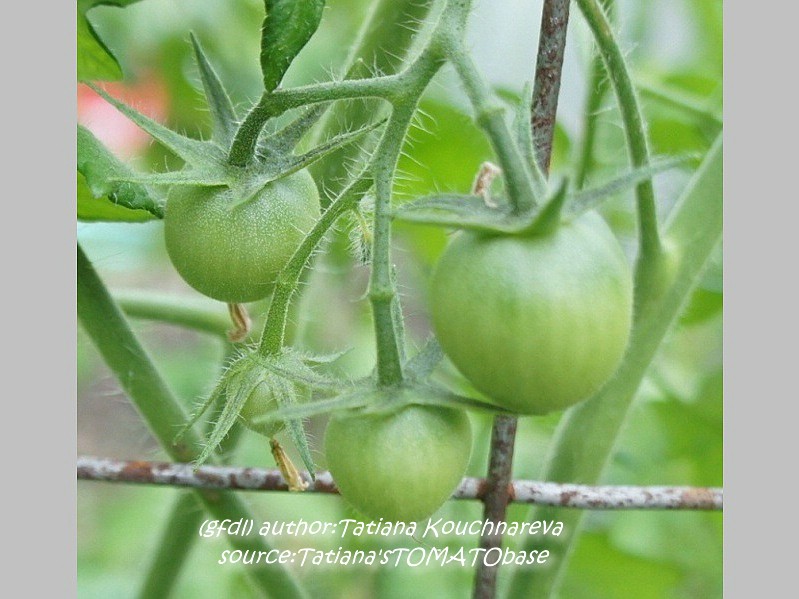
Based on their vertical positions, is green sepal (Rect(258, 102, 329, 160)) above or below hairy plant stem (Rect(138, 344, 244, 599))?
above

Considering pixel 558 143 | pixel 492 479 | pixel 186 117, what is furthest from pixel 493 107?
pixel 186 117

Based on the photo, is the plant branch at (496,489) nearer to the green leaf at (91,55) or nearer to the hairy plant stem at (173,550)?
the hairy plant stem at (173,550)

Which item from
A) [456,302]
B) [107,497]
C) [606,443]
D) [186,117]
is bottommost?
[107,497]

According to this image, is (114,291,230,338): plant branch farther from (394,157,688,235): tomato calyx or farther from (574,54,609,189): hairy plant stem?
(394,157,688,235): tomato calyx

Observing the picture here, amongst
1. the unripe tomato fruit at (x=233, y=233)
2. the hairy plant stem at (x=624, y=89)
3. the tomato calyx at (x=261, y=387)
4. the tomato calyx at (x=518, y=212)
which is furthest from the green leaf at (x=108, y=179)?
the hairy plant stem at (x=624, y=89)

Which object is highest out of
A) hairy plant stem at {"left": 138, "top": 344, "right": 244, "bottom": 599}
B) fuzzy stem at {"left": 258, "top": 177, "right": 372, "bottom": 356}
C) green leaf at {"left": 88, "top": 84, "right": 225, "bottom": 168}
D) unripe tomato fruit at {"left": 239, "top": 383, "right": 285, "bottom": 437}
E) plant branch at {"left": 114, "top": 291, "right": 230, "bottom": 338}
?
green leaf at {"left": 88, "top": 84, "right": 225, "bottom": 168}

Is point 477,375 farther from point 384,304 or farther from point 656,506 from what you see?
point 656,506

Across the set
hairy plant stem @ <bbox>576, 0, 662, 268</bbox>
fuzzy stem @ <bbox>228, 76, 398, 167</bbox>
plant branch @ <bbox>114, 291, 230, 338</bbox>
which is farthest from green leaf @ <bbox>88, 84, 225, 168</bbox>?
plant branch @ <bbox>114, 291, 230, 338</bbox>
